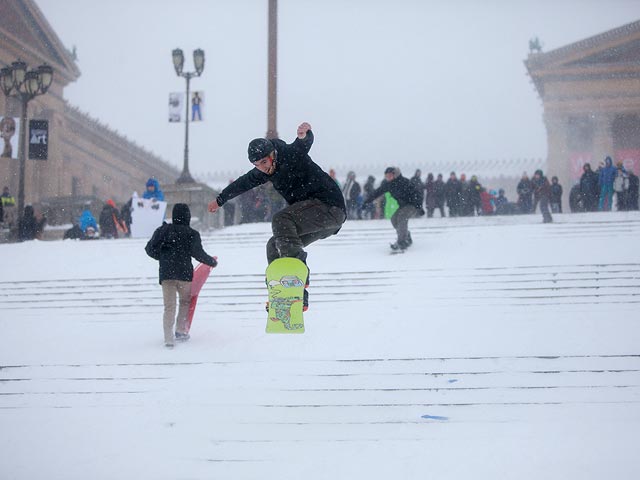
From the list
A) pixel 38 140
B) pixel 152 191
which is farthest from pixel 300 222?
pixel 38 140

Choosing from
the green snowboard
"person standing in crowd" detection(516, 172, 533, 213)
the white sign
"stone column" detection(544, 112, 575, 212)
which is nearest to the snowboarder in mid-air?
the green snowboard

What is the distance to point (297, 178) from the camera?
6.38 metres

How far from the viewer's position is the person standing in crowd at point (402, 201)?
1377 centimetres

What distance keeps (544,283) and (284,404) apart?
18.2ft

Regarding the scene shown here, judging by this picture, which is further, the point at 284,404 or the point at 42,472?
the point at 284,404

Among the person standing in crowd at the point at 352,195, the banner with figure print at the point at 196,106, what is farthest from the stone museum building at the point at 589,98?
the banner with figure print at the point at 196,106

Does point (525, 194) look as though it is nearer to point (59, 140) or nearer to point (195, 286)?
point (195, 286)

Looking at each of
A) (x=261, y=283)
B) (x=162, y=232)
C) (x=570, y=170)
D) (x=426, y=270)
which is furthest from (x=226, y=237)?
(x=570, y=170)

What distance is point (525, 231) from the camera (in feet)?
51.0

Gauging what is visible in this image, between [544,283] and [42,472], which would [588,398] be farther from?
[42,472]

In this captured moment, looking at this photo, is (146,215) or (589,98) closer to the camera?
(146,215)

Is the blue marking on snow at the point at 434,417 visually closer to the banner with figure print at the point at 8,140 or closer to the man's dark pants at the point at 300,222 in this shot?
the man's dark pants at the point at 300,222

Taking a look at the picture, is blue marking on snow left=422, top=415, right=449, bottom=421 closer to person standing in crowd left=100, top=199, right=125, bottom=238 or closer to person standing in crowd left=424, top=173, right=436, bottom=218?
person standing in crowd left=424, top=173, right=436, bottom=218

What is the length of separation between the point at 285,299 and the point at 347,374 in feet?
5.38
